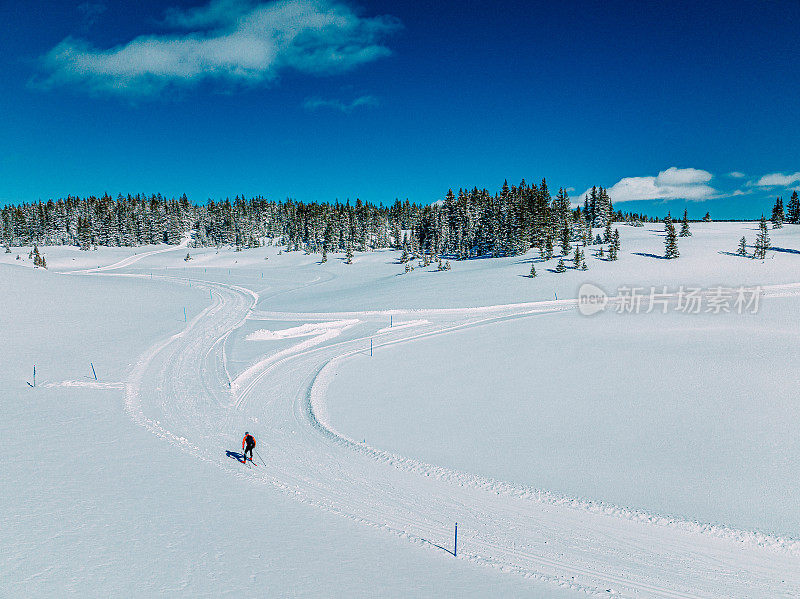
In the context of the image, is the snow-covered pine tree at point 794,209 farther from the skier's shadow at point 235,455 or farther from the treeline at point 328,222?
the skier's shadow at point 235,455

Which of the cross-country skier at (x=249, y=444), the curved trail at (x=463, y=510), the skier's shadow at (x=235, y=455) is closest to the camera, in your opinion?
the curved trail at (x=463, y=510)

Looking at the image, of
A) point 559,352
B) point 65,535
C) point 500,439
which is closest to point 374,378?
point 500,439

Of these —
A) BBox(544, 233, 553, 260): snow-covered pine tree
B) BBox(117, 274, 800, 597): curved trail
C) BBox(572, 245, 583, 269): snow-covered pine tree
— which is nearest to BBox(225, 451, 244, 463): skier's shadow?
BBox(117, 274, 800, 597): curved trail

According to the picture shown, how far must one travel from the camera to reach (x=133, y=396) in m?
19.8

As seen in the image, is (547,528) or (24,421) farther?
(24,421)

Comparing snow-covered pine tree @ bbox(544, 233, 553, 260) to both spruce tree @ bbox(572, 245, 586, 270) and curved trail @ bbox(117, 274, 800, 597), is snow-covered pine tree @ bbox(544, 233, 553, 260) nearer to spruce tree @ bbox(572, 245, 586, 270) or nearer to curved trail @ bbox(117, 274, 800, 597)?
spruce tree @ bbox(572, 245, 586, 270)

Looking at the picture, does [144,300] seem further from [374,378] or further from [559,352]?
[559,352]

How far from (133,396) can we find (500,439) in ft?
58.1

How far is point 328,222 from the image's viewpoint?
116 meters

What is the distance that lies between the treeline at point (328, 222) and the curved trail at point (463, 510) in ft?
191

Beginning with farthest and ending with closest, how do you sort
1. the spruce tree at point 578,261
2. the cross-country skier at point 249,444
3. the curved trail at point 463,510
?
the spruce tree at point 578,261, the cross-country skier at point 249,444, the curved trail at point 463,510

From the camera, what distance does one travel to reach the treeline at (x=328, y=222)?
273ft

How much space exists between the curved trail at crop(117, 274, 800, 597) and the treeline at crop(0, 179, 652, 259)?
191 ft

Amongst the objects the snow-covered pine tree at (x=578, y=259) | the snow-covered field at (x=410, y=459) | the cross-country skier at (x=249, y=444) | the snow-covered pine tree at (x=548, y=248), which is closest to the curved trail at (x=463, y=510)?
the snow-covered field at (x=410, y=459)
